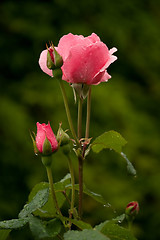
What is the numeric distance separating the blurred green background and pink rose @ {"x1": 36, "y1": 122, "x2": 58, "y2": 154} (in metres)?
0.97

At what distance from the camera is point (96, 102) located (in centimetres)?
172

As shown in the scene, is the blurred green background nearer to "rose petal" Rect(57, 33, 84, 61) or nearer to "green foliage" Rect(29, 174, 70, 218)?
"green foliage" Rect(29, 174, 70, 218)

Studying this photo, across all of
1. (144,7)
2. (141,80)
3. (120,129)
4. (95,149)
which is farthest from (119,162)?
(95,149)

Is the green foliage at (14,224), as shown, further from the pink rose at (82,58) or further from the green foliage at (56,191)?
the pink rose at (82,58)

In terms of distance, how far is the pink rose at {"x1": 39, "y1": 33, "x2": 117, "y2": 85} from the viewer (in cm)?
52

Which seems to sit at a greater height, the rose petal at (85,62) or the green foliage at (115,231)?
the rose petal at (85,62)

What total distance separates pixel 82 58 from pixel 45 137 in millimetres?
102

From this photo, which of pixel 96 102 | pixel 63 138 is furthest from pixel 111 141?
pixel 96 102

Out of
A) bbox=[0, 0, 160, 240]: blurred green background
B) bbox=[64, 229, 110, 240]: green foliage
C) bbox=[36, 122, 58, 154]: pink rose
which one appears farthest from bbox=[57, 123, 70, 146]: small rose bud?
bbox=[0, 0, 160, 240]: blurred green background

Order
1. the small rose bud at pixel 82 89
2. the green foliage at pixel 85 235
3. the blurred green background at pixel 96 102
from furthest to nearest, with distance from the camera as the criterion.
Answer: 1. the blurred green background at pixel 96 102
2. the small rose bud at pixel 82 89
3. the green foliage at pixel 85 235

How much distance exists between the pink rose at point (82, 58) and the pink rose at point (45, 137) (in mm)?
74

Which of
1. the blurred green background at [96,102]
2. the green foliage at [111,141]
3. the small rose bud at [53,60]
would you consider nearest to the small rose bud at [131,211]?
the green foliage at [111,141]

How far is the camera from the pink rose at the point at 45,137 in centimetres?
49

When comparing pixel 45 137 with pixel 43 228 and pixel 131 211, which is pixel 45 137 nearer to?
pixel 43 228
